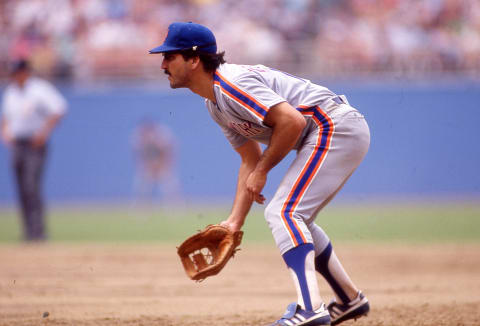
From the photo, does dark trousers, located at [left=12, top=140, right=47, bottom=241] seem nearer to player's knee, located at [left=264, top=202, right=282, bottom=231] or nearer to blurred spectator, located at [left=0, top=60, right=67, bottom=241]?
blurred spectator, located at [left=0, top=60, right=67, bottom=241]

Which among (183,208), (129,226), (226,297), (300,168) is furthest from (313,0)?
(300,168)

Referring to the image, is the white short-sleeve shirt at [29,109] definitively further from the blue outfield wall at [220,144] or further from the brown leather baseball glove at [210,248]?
the blue outfield wall at [220,144]

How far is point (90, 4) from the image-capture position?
62.8 ft

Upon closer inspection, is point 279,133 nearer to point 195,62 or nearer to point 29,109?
point 195,62

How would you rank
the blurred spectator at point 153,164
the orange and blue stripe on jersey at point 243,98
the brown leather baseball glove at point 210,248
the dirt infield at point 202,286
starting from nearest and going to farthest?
the orange and blue stripe on jersey at point 243,98 → the brown leather baseball glove at point 210,248 → the dirt infield at point 202,286 → the blurred spectator at point 153,164

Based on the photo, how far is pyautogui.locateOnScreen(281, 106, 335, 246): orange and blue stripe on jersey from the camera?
428 cm

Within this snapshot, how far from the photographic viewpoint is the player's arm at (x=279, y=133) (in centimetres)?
412

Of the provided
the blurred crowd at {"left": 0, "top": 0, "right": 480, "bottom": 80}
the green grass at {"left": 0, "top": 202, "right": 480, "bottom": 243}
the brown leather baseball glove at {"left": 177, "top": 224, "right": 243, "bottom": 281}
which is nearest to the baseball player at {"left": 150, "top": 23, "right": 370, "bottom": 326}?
the brown leather baseball glove at {"left": 177, "top": 224, "right": 243, "bottom": 281}

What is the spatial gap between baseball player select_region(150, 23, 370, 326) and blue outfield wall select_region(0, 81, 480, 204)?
13086mm

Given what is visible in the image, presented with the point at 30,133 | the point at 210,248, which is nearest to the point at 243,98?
the point at 210,248

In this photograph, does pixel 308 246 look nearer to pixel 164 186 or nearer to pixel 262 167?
pixel 262 167

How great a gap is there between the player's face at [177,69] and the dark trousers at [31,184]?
21.8 ft

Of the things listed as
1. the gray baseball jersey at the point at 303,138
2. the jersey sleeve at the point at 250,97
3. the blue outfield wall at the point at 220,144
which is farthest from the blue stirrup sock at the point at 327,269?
the blue outfield wall at the point at 220,144

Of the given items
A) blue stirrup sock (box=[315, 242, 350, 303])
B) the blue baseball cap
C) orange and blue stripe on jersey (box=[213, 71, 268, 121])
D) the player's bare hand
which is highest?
the blue baseball cap
